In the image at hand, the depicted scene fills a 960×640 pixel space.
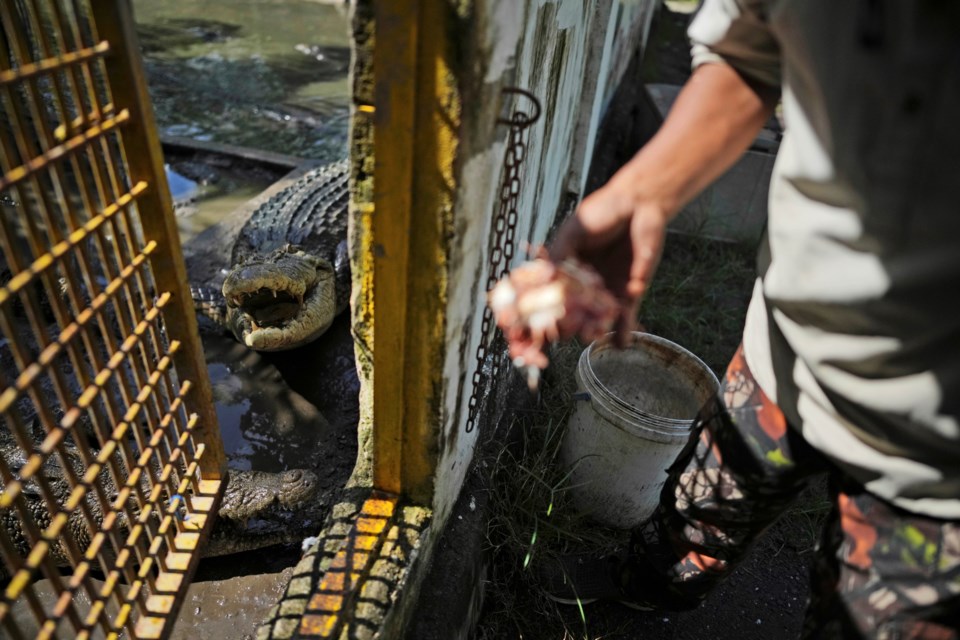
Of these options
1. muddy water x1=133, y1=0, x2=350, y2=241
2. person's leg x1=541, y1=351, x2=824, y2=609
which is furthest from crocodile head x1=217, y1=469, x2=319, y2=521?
muddy water x1=133, y1=0, x2=350, y2=241

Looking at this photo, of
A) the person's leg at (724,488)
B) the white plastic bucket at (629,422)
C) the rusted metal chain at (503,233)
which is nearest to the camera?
the person's leg at (724,488)

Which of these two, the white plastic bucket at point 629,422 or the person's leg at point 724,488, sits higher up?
the person's leg at point 724,488

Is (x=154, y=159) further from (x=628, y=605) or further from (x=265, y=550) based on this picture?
(x=628, y=605)

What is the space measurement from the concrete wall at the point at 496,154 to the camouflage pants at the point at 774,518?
2.04ft

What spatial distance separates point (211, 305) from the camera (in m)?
3.76

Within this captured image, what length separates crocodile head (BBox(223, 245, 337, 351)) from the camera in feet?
11.1


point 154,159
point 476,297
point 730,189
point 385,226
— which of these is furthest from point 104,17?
point 730,189

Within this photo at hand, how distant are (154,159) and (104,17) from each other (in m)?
0.28

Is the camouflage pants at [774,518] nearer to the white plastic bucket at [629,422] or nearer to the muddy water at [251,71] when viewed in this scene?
the white plastic bucket at [629,422]

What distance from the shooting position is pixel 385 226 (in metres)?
1.30

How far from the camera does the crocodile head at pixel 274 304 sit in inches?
133

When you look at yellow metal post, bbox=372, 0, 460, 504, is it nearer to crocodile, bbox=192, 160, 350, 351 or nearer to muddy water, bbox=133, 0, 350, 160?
crocodile, bbox=192, 160, 350, 351

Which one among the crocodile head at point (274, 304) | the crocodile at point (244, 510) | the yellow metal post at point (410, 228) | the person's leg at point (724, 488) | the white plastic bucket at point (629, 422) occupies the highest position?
the yellow metal post at point (410, 228)

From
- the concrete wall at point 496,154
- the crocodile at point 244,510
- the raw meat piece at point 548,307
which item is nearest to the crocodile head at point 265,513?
the crocodile at point 244,510
